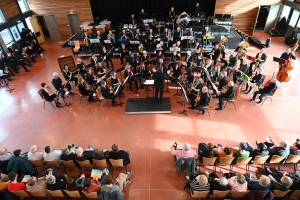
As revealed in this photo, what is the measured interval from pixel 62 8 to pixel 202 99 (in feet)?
42.7

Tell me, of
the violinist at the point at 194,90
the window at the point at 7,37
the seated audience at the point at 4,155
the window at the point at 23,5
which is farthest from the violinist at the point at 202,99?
the window at the point at 23,5

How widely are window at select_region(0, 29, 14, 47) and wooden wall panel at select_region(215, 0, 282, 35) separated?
14058 millimetres

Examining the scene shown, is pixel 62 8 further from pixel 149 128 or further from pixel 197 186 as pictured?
pixel 197 186

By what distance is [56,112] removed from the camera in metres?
7.99

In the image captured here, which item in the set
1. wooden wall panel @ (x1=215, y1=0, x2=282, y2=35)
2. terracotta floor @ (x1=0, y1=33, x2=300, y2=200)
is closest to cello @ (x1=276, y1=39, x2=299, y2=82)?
terracotta floor @ (x1=0, y1=33, x2=300, y2=200)

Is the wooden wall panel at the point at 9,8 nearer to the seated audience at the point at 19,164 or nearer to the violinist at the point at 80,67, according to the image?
the violinist at the point at 80,67

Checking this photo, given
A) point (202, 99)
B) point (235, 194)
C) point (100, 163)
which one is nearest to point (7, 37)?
point (100, 163)

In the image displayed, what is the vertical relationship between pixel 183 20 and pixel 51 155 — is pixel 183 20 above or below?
above

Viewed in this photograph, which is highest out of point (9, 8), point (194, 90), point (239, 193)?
point (9, 8)

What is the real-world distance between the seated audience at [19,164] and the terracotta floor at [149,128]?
1.28 meters

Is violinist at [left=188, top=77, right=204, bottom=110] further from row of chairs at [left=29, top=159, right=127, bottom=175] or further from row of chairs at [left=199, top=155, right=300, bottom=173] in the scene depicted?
row of chairs at [left=29, top=159, right=127, bottom=175]

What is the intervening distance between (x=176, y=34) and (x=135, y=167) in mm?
8132

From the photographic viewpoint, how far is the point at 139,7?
15.2 meters

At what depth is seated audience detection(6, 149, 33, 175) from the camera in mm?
5059
